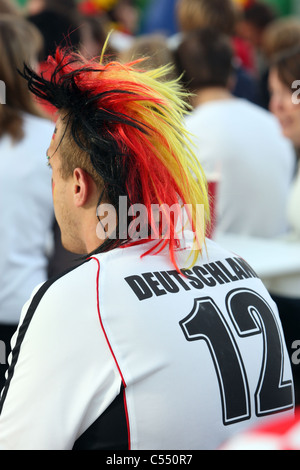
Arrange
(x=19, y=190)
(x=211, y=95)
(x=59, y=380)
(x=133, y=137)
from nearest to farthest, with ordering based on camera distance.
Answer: (x=59, y=380) → (x=133, y=137) → (x=19, y=190) → (x=211, y=95)

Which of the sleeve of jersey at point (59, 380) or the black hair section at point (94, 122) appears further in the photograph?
the black hair section at point (94, 122)

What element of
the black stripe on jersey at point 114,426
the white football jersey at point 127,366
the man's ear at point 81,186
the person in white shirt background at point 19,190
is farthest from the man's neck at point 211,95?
the black stripe on jersey at point 114,426

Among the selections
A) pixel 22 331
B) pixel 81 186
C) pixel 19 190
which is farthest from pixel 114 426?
pixel 19 190

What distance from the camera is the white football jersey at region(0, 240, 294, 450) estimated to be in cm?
101

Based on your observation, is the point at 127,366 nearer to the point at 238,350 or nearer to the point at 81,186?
→ the point at 238,350

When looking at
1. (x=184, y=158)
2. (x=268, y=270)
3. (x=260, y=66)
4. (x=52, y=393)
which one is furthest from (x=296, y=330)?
(x=260, y=66)

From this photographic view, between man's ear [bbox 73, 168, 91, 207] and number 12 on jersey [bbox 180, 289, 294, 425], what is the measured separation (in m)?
0.29

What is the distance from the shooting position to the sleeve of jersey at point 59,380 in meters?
1.00

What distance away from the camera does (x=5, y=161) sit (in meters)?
2.02

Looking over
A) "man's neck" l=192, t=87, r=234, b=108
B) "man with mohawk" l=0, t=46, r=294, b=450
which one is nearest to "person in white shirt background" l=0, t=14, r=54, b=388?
"man with mohawk" l=0, t=46, r=294, b=450

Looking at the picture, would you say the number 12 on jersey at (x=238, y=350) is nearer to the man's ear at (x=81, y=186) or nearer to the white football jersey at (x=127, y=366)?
the white football jersey at (x=127, y=366)

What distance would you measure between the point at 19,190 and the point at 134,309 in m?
1.09

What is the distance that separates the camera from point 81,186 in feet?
3.96
